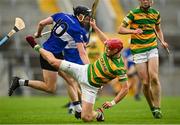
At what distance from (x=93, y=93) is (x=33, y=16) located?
62.2 feet

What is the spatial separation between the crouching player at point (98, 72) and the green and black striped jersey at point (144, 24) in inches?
84.0

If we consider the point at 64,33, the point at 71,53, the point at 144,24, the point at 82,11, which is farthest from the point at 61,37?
the point at 144,24

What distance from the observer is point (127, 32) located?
15.5 metres

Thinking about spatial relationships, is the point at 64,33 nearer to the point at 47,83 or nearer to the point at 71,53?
the point at 47,83

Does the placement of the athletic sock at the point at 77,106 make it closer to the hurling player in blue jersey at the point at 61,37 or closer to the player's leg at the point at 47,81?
the hurling player in blue jersey at the point at 61,37

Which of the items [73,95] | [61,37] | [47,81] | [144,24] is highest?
[144,24]

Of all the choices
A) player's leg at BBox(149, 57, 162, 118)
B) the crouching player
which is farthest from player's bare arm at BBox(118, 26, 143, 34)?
the crouching player

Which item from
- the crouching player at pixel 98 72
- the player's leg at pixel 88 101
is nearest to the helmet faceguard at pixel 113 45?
the crouching player at pixel 98 72

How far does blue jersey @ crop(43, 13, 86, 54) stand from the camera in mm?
14555

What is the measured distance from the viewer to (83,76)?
13711 millimetres

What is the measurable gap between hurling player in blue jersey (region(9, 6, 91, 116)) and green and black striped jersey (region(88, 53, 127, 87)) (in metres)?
0.72

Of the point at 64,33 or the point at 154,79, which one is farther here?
the point at 154,79

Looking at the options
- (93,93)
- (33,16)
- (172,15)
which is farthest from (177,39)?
(93,93)

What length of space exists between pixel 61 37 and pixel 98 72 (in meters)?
1.77
